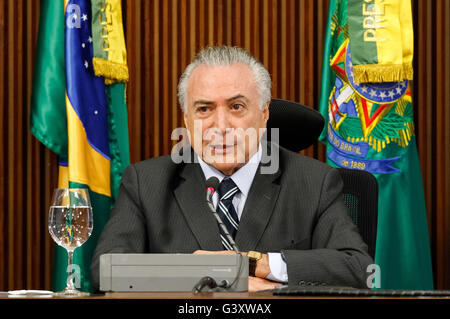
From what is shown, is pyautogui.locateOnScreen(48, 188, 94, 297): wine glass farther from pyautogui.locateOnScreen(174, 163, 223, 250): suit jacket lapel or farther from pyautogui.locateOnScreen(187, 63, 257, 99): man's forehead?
pyautogui.locateOnScreen(187, 63, 257, 99): man's forehead

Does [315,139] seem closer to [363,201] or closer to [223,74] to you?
[363,201]

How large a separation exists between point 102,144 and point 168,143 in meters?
0.58

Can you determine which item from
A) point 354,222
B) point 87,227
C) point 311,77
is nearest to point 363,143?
point 311,77

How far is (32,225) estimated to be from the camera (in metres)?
3.96

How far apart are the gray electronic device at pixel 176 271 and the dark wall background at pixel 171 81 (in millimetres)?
2726

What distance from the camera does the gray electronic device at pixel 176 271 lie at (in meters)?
1.28

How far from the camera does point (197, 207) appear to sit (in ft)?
6.88

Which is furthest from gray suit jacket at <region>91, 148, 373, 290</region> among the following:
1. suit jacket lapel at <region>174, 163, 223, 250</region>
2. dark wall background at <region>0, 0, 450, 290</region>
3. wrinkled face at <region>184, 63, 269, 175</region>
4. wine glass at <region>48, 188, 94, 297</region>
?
dark wall background at <region>0, 0, 450, 290</region>

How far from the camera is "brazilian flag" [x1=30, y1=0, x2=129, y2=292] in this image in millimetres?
3482

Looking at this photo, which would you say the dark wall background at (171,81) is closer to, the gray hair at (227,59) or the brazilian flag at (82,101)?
the brazilian flag at (82,101)

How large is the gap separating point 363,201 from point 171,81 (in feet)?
6.98

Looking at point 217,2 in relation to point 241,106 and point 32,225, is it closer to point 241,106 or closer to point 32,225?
point 32,225

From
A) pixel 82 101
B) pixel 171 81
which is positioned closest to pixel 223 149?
pixel 82 101
